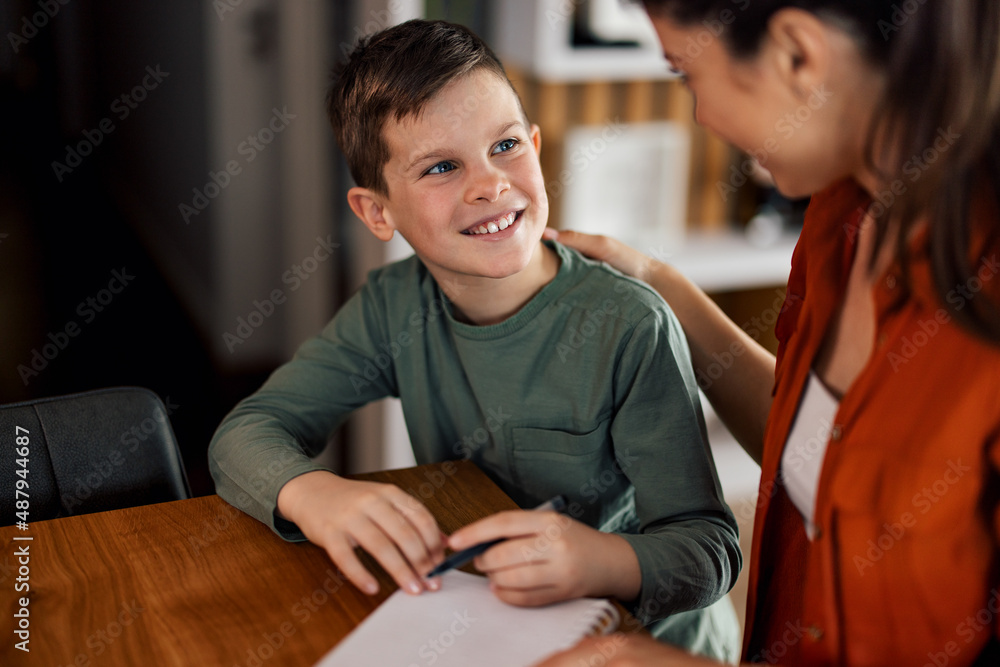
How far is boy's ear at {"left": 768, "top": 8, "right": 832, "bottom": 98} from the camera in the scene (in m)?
0.60

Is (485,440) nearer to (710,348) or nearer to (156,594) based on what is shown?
(710,348)

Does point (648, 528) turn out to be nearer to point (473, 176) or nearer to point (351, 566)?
point (351, 566)

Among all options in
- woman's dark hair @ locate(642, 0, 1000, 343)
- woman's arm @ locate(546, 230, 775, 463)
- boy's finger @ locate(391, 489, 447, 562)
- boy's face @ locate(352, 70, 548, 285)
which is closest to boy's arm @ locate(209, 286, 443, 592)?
boy's finger @ locate(391, 489, 447, 562)

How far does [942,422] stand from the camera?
619 mm

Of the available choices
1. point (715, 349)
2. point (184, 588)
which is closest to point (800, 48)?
point (715, 349)

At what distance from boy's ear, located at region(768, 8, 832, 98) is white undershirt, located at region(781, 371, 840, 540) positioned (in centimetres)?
27

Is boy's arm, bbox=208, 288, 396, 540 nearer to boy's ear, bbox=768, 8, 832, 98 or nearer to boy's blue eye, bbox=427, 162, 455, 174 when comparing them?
boy's blue eye, bbox=427, 162, 455, 174

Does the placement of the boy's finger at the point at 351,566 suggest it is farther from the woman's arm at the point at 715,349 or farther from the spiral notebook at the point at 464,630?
the woman's arm at the point at 715,349

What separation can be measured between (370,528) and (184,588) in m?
0.17

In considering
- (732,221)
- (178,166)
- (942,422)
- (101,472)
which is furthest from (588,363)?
(178,166)

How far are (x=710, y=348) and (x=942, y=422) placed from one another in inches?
19.5

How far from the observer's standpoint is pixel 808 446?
772 millimetres

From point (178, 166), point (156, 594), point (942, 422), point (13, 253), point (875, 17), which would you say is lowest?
point (13, 253)

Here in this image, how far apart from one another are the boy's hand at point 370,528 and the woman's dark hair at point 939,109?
459mm
